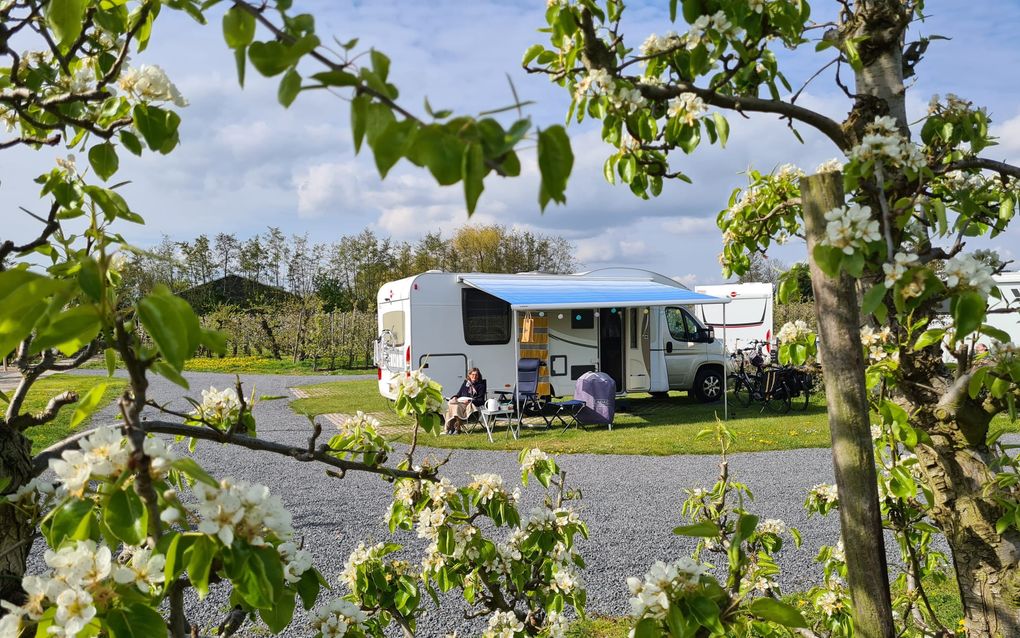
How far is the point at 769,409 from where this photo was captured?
12.3m

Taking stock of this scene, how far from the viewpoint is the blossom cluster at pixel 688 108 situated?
1754 millimetres

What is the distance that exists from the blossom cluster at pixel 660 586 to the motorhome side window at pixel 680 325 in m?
12.2

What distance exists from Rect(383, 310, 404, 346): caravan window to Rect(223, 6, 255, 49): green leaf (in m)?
10.8

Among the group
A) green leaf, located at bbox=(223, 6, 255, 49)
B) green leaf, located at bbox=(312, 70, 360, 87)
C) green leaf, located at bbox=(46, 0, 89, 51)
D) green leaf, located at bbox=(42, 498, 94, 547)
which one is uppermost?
green leaf, located at bbox=(46, 0, 89, 51)

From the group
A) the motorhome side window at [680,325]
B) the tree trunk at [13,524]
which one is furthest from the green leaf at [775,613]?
the motorhome side window at [680,325]

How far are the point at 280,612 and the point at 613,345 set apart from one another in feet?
39.7

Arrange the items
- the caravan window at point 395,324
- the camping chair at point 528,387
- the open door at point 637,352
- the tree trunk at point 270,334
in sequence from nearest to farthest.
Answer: the camping chair at point 528,387 → the caravan window at point 395,324 → the open door at point 637,352 → the tree trunk at point 270,334

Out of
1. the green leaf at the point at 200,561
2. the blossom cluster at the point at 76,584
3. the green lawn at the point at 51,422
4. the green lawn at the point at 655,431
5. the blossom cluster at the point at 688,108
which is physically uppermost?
the blossom cluster at the point at 688,108

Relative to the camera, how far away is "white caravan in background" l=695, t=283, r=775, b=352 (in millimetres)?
15883

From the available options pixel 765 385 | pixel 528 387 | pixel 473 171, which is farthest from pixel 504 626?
pixel 765 385

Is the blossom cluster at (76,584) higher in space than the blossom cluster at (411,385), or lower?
lower

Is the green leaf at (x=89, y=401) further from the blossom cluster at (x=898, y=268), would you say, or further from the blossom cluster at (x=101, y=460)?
the blossom cluster at (x=898, y=268)

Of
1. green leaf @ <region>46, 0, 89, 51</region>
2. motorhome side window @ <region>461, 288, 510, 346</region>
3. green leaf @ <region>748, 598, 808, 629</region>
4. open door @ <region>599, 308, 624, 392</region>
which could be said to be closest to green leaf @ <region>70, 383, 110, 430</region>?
green leaf @ <region>46, 0, 89, 51</region>

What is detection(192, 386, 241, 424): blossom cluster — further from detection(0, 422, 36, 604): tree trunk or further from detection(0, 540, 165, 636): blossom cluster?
detection(0, 540, 165, 636): blossom cluster
